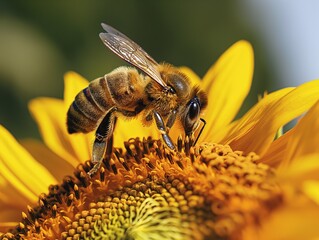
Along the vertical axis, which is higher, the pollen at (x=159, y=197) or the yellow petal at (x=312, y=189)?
the yellow petal at (x=312, y=189)

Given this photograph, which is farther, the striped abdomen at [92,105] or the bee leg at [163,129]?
the striped abdomen at [92,105]

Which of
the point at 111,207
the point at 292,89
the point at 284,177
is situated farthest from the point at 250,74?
the point at 284,177

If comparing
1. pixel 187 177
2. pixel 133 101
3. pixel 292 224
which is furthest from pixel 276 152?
pixel 292 224

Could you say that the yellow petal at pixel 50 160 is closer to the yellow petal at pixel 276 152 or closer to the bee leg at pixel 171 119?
the bee leg at pixel 171 119

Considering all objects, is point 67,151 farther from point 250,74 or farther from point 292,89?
point 292,89

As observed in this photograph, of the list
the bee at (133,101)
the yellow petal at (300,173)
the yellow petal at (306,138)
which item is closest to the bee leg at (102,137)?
the bee at (133,101)

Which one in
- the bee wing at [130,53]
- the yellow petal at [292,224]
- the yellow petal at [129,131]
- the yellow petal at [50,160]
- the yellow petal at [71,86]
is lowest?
the yellow petal at [50,160]

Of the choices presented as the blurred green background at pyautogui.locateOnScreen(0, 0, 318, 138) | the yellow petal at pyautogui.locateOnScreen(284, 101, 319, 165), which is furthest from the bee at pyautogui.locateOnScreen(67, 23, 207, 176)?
the blurred green background at pyautogui.locateOnScreen(0, 0, 318, 138)

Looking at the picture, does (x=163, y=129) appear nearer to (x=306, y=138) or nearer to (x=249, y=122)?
(x=249, y=122)

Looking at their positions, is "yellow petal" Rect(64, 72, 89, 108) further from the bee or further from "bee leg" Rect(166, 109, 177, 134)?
"bee leg" Rect(166, 109, 177, 134)
